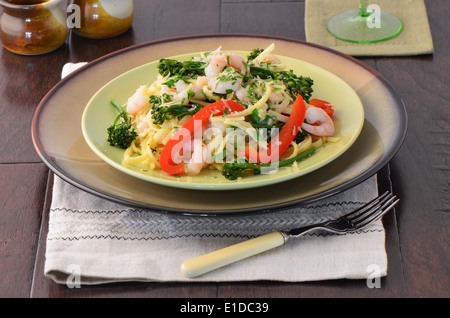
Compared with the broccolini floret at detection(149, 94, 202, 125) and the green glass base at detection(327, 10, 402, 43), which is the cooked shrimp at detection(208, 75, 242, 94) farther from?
the green glass base at detection(327, 10, 402, 43)

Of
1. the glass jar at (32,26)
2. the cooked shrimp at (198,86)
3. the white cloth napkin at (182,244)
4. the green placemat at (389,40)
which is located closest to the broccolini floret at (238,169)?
the white cloth napkin at (182,244)

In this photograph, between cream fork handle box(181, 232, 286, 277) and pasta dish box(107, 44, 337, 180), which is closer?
cream fork handle box(181, 232, 286, 277)

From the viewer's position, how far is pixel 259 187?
5.62 ft

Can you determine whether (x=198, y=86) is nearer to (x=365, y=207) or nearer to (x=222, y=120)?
(x=222, y=120)

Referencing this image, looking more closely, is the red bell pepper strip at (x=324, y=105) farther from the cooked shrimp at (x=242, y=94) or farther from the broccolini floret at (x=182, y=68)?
the broccolini floret at (x=182, y=68)

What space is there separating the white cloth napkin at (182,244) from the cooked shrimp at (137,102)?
336 mm

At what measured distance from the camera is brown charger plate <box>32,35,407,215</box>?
1629 millimetres

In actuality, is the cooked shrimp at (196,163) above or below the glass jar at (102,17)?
above

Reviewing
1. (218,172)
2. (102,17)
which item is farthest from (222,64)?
(102,17)

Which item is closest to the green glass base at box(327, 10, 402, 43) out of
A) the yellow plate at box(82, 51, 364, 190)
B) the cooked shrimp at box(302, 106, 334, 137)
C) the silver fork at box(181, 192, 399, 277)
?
the yellow plate at box(82, 51, 364, 190)

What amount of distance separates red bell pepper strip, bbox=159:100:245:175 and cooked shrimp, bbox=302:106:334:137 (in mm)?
202

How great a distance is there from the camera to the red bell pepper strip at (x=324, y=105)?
1950 millimetres
